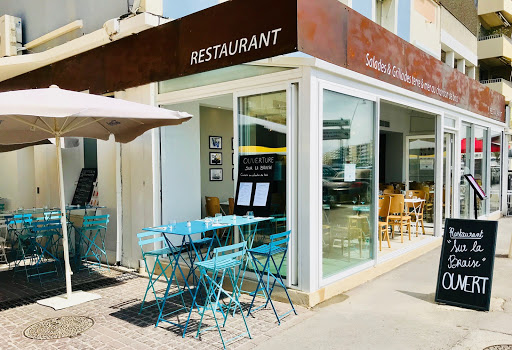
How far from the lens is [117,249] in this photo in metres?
6.84

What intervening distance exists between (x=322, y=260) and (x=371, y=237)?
1.32 meters

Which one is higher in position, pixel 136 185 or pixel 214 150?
pixel 214 150

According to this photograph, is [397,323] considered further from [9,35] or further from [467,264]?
[9,35]

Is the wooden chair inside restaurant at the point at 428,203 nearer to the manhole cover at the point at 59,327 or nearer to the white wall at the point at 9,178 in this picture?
the manhole cover at the point at 59,327

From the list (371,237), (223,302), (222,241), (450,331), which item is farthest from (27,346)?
(371,237)

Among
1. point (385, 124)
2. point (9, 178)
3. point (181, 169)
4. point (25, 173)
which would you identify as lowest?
point (9, 178)

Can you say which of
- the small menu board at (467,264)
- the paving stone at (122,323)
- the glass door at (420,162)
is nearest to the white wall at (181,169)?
A: the paving stone at (122,323)

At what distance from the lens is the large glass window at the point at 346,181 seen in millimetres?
5270

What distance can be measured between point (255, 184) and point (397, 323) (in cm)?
230

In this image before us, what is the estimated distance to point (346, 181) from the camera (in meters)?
5.70

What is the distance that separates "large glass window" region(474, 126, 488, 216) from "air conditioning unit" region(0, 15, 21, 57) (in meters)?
11.3

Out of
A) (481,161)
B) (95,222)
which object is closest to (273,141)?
(95,222)

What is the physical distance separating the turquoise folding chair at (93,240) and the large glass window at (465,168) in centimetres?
808

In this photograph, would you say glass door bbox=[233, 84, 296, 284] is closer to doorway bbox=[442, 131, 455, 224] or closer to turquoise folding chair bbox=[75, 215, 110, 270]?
turquoise folding chair bbox=[75, 215, 110, 270]
